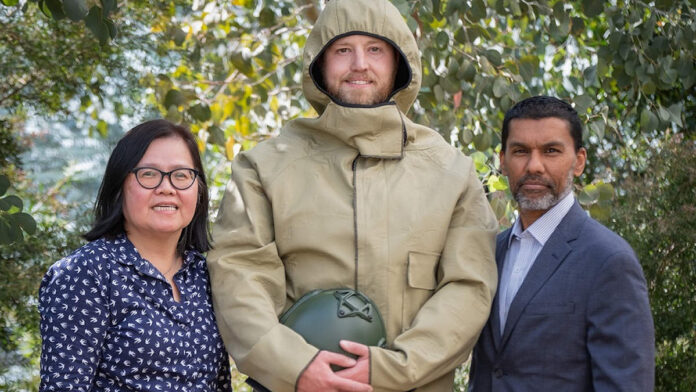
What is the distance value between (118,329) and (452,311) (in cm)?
91

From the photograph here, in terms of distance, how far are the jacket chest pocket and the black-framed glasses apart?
675 mm

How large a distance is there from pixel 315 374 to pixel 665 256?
2384 millimetres

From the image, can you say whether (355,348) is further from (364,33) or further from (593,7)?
(593,7)

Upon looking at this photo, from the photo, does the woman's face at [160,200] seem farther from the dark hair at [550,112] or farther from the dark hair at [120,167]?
the dark hair at [550,112]

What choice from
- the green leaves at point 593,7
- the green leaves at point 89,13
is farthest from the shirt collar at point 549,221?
the green leaves at point 89,13

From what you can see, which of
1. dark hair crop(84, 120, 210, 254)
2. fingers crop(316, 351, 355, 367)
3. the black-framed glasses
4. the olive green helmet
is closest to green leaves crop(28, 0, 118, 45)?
dark hair crop(84, 120, 210, 254)

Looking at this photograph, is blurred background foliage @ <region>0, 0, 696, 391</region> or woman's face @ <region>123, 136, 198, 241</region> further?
blurred background foliage @ <region>0, 0, 696, 391</region>

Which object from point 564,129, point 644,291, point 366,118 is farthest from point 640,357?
point 366,118

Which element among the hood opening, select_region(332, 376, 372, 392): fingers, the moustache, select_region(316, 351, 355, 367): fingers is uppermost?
the hood opening

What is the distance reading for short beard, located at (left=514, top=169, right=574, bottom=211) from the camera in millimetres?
2602

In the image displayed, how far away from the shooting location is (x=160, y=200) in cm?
243

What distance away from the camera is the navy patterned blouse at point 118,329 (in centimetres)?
220

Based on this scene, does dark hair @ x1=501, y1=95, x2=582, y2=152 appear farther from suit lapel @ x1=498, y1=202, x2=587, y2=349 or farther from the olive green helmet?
the olive green helmet

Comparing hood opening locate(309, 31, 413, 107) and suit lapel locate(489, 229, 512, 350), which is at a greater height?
hood opening locate(309, 31, 413, 107)
